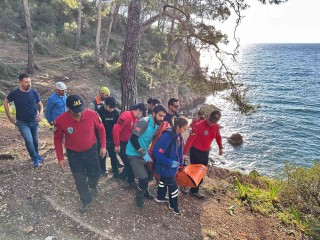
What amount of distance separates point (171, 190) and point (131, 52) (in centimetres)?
440

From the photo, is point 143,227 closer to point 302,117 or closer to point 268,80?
point 302,117

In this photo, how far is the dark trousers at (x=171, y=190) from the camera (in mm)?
5110

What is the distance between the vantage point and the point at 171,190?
5.26 meters

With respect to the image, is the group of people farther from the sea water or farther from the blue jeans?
the sea water

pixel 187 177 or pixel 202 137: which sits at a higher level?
pixel 202 137

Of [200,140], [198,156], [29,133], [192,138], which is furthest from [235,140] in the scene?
[29,133]

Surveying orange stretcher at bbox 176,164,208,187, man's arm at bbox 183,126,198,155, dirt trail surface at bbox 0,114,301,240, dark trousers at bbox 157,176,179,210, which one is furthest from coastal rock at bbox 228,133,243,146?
dark trousers at bbox 157,176,179,210

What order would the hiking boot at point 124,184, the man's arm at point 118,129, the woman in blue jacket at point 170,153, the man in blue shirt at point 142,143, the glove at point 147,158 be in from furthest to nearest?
the hiking boot at point 124,184, the man's arm at point 118,129, the glove at point 147,158, the man in blue shirt at point 142,143, the woman in blue jacket at point 170,153

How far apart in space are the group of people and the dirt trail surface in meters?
0.24

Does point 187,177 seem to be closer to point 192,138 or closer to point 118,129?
point 192,138

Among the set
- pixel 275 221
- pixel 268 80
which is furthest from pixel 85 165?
pixel 268 80

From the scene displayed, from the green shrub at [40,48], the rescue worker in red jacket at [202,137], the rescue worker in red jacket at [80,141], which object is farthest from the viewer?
the green shrub at [40,48]

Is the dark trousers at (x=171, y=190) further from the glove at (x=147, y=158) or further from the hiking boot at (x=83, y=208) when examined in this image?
the hiking boot at (x=83, y=208)

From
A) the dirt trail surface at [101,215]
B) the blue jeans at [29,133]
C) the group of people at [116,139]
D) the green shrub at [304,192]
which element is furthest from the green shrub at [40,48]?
the green shrub at [304,192]
